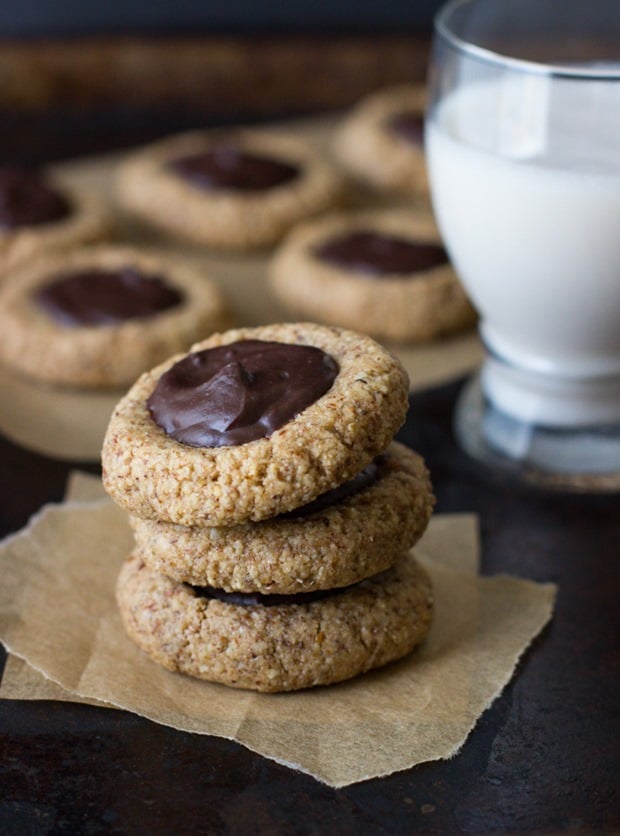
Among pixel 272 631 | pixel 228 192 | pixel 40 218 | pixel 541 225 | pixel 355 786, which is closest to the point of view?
pixel 355 786

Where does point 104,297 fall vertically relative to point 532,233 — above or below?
below

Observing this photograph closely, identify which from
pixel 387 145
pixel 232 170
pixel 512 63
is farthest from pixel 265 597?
pixel 387 145

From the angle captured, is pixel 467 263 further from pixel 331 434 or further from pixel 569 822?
pixel 569 822

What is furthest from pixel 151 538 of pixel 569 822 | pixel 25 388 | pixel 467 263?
pixel 25 388

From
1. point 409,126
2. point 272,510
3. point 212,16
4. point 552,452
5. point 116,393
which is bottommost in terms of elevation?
point 116,393

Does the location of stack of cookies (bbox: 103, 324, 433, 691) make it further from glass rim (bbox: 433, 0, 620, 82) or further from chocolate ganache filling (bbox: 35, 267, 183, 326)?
chocolate ganache filling (bbox: 35, 267, 183, 326)

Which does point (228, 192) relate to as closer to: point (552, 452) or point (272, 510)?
point (552, 452)
